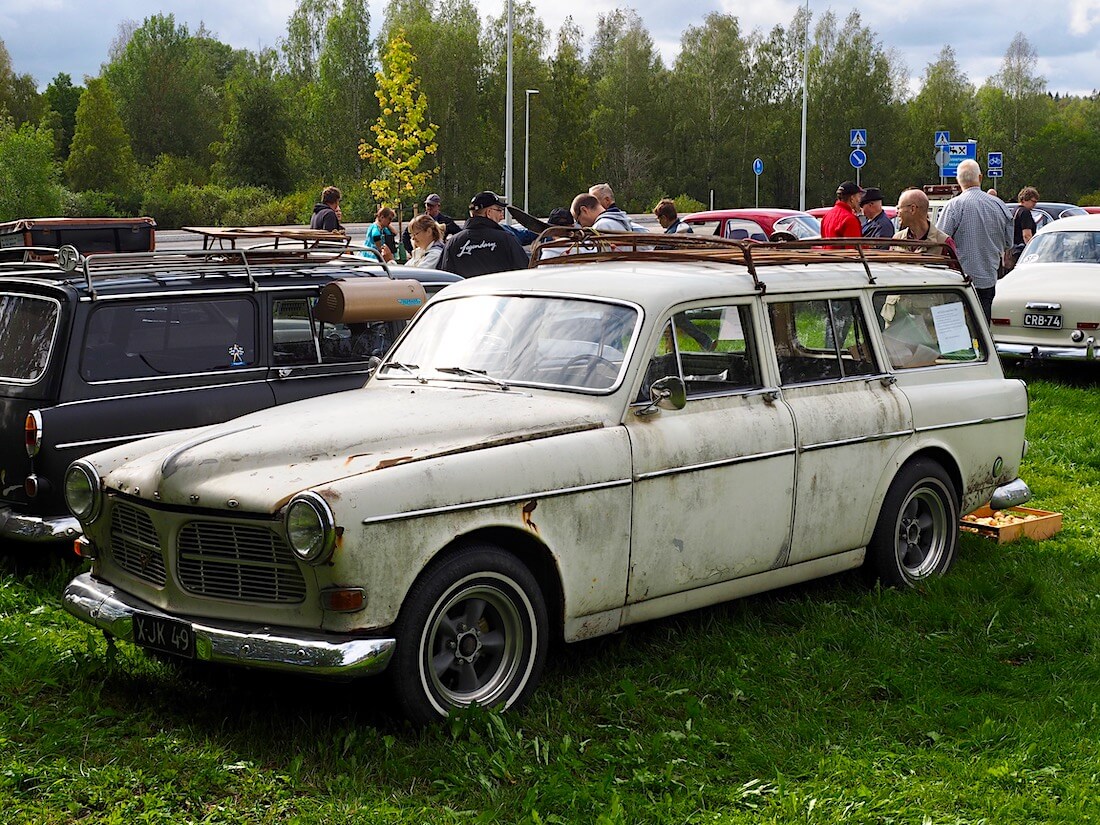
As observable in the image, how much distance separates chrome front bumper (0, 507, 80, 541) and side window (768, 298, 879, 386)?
364cm

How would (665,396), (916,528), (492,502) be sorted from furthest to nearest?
1. (916,528)
2. (665,396)
3. (492,502)

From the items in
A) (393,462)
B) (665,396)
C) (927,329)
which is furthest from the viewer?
(927,329)

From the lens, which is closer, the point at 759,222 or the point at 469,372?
the point at 469,372

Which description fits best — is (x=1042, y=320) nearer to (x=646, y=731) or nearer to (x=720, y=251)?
(x=720, y=251)

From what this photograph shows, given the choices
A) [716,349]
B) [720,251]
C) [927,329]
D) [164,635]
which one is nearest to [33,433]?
[164,635]

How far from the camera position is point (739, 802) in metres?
4.62

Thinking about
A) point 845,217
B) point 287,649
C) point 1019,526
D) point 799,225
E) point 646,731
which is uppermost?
point 799,225

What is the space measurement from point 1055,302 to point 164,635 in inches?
442

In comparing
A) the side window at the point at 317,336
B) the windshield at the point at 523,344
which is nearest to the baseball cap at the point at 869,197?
the side window at the point at 317,336

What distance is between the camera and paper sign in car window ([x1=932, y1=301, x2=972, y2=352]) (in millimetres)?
7480

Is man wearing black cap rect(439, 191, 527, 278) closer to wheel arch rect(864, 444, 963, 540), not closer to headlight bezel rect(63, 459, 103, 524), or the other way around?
wheel arch rect(864, 444, 963, 540)

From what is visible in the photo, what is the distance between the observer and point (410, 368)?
6.41 metres

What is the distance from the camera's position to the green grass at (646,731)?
4.55m

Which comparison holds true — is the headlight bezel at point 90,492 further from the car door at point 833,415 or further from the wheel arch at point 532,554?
the car door at point 833,415
